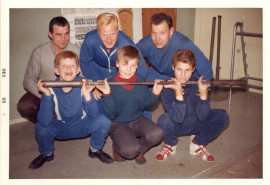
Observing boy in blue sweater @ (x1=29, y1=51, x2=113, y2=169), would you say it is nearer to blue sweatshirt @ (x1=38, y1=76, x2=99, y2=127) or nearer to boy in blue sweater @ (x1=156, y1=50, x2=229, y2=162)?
blue sweatshirt @ (x1=38, y1=76, x2=99, y2=127)

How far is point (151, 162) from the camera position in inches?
95.5

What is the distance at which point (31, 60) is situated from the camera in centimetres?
274

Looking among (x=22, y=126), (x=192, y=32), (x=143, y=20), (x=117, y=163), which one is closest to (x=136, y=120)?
(x=117, y=163)

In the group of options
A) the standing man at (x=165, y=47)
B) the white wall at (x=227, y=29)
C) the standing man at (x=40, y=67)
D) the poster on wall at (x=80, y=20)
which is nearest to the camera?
the standing man at (x=165, y=47)

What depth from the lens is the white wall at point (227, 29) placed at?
3.82 metres

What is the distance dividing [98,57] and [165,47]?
575 millimetres

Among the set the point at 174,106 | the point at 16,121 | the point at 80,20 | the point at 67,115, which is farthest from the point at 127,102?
the point at 16,121

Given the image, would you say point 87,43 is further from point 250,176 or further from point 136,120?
point 250,176

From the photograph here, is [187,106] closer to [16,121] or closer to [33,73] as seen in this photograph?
[33,73]

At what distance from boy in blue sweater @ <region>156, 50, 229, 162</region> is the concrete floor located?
10 cm

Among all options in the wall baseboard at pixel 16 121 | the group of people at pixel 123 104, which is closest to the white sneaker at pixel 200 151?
the group of people at pixel 123 104

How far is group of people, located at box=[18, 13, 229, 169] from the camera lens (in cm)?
226

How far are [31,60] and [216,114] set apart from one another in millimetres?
1618

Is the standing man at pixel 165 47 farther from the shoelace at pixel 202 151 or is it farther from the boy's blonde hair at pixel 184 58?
the shoelace at pixel 202 151
